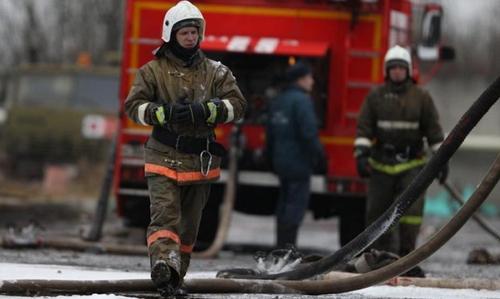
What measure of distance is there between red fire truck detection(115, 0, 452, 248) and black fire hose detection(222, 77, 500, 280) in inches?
187

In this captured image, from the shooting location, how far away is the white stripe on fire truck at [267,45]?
1289 centimetres

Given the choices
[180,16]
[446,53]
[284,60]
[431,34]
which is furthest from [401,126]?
[180,16]

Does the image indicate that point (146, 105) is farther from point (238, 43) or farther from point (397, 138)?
point (238, 43)

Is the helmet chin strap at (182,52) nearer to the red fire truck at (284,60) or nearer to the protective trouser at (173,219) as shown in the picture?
the protective trouser at (173,219)

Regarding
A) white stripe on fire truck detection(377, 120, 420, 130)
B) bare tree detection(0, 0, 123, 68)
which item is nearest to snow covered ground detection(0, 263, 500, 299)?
white stripe on fire truck detection(377, 120, 420, 130)

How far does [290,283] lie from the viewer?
8242 mm

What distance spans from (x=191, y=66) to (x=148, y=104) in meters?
0.39


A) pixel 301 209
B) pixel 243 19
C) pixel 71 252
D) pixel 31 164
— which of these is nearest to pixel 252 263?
pixel 301 209

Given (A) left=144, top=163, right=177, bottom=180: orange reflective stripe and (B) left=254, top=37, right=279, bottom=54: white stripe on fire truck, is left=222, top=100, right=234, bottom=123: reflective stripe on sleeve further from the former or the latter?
(B) left=254, top=37, right=279, bottom=54: white stripe on fire truck

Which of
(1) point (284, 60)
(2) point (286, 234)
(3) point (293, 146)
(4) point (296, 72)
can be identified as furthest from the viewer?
(1) point (284, 60)

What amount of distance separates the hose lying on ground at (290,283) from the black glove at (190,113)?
3.10ft

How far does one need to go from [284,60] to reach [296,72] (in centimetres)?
89

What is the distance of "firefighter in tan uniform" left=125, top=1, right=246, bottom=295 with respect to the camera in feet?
26.1

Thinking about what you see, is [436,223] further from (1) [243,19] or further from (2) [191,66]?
(2) [191,66]
